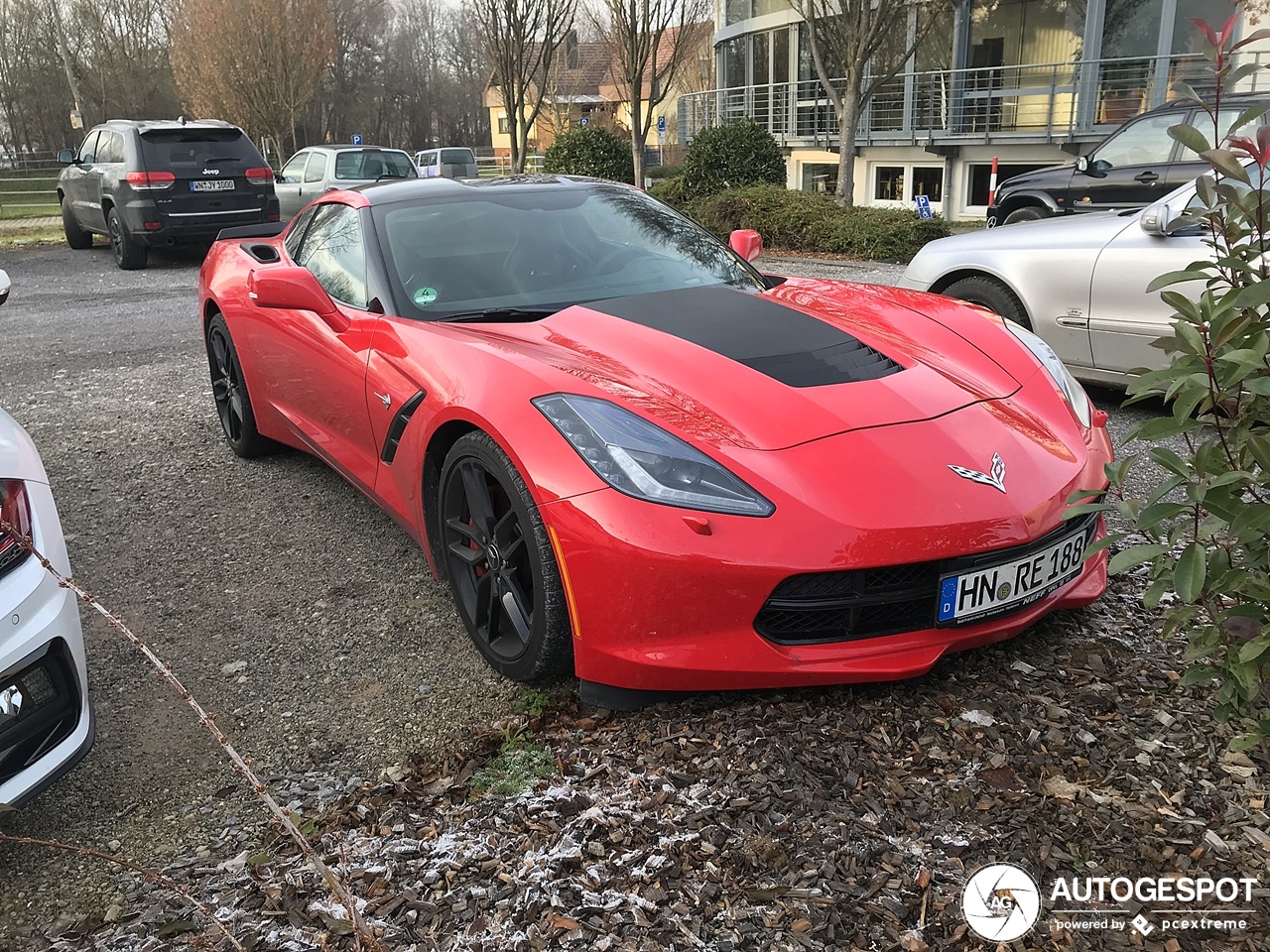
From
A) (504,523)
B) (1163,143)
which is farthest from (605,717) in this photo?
(1163,143)

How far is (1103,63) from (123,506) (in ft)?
61.3

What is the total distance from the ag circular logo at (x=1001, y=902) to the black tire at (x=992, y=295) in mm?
4145

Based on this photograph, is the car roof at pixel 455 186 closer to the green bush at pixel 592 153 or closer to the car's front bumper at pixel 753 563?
the car's front bumper at pixel 753 563

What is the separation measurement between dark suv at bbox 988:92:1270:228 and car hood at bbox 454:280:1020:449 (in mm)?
7999

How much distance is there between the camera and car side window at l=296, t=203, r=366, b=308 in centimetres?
376

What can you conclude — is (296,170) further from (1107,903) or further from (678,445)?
(1107,903)

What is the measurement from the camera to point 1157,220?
497 centimetres

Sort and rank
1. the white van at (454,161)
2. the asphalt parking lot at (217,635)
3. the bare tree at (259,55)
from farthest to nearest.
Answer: the bare tree at (259,55), the white van at (454,161), the asphalt parking lot at (217,635)

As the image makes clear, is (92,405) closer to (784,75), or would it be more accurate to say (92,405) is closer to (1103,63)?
(1103,63)

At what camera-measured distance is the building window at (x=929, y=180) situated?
67.3 ft

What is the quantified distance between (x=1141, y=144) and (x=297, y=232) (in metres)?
9.39

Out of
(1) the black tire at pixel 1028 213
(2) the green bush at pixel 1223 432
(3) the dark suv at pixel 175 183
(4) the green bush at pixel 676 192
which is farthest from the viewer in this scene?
(4) the green bush at pixel 676 192

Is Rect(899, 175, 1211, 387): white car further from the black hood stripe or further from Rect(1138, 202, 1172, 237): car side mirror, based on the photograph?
the black hood stripe

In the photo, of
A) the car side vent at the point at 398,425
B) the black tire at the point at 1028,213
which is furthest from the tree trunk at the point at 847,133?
the car side vent at the point at 398,425
